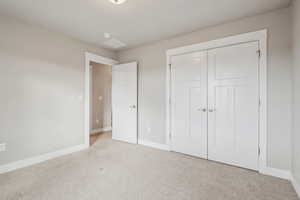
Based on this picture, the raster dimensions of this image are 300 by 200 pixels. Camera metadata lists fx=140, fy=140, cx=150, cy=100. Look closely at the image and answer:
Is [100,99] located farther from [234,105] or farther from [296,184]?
[296,184]

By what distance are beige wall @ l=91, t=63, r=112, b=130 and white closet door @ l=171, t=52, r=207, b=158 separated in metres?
2.91

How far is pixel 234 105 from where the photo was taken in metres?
2.36

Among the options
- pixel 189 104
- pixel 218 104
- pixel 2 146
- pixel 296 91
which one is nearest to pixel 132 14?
pixel 189 104

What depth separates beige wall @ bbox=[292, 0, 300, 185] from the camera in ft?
5.48

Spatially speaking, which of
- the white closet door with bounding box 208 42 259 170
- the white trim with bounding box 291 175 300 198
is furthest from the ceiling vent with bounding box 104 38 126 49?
the white trim with bounding box 291 175 300 198

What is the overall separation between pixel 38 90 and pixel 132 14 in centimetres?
210

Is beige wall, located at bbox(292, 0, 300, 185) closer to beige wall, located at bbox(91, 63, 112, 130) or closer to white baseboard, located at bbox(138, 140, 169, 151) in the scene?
white baseboard, located at bbox(138, 140, 169, 151)

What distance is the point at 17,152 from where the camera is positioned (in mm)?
2264

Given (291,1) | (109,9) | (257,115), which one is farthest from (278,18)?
(109,9)

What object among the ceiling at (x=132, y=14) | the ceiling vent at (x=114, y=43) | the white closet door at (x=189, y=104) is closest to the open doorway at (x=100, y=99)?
the ceiling vent at (x=114, y=43)

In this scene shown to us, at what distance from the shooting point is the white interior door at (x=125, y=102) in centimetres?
357

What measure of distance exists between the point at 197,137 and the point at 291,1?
95.4 inches

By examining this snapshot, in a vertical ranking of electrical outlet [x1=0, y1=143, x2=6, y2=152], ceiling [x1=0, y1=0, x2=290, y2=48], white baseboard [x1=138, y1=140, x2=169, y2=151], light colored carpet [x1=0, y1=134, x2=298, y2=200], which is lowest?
light colored carpet [x1=0, y1=134, x2=298, y2=200]

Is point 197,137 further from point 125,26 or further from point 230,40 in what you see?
point 125,26
